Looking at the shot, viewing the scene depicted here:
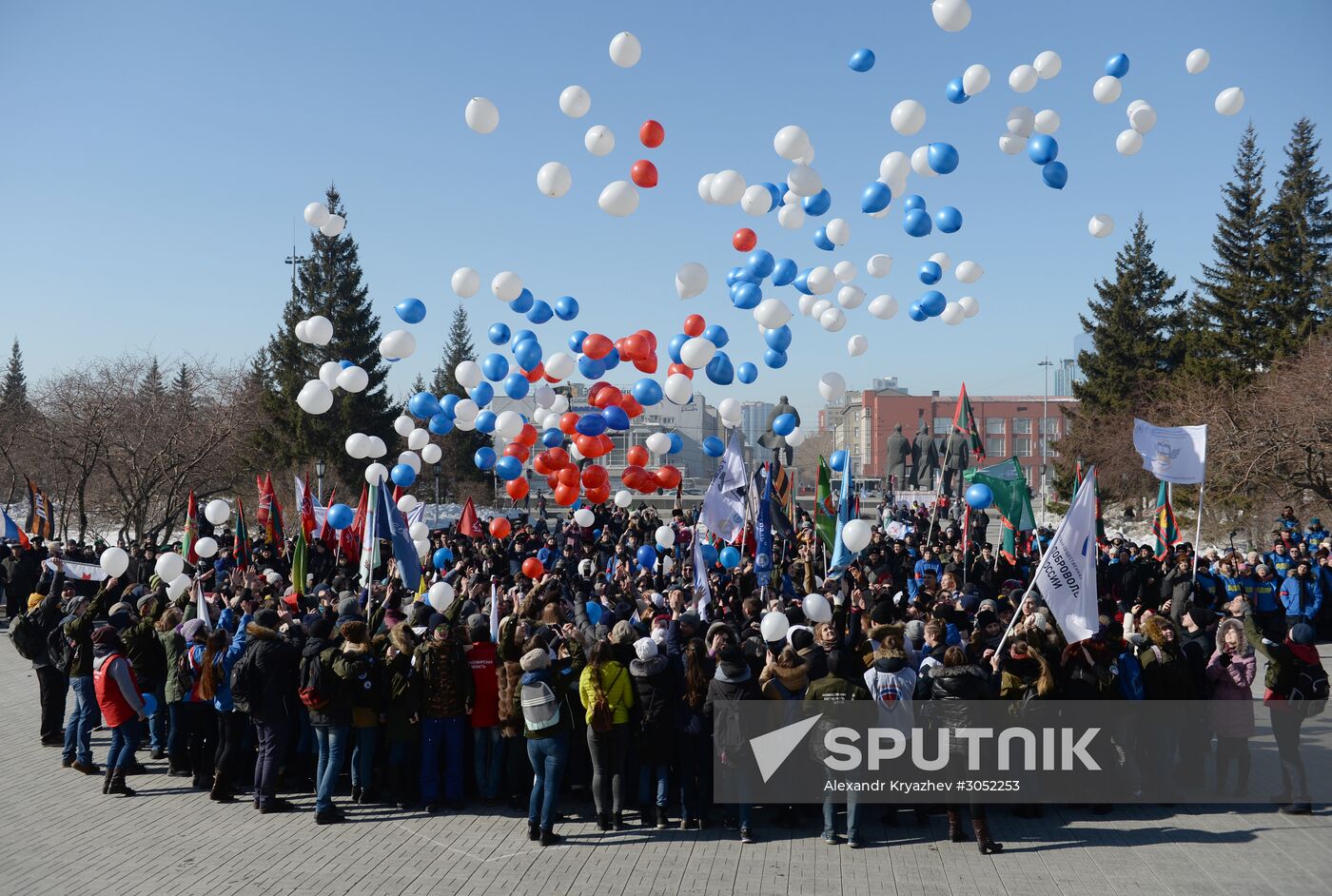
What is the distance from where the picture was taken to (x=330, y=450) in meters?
44.4

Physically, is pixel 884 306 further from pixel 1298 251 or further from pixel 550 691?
pixel 1298 251

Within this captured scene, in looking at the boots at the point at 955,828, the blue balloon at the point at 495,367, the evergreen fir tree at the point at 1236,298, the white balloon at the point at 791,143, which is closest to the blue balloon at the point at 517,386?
the blue balloon at the point at 495,367

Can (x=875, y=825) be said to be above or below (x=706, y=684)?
below

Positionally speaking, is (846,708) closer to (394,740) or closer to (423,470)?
(394,740)

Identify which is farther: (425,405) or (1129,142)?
(425,405)

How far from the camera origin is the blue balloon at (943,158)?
13.9m

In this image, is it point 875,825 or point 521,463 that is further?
point 521,463

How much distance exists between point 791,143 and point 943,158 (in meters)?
2.16

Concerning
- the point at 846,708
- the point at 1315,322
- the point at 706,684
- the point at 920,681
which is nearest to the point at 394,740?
the point at 706,684

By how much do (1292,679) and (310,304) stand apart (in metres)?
45.1

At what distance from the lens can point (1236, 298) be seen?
39.8 metres

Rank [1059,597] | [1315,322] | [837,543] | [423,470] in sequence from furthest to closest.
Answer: [423,470] → [1315,322] → [837,543] → [1059,597]

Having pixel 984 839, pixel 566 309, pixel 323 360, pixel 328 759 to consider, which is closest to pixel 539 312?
pixel 566 309

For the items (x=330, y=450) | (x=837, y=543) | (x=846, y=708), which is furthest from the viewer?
(x=330, y=450)
